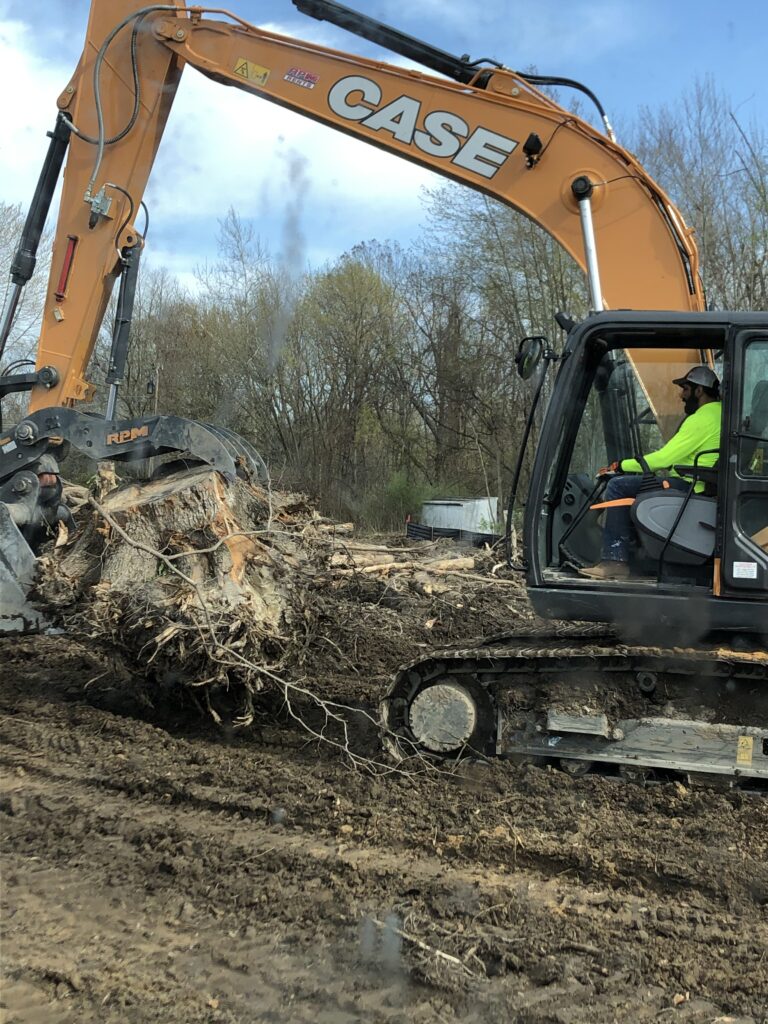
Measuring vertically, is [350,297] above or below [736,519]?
above

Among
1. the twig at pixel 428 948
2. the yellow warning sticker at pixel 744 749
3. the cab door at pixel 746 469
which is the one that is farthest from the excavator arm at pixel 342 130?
the twig at pixel 428 948

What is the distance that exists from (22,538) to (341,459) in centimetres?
1661

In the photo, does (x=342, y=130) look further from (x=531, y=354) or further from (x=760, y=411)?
(x=760, y=411)

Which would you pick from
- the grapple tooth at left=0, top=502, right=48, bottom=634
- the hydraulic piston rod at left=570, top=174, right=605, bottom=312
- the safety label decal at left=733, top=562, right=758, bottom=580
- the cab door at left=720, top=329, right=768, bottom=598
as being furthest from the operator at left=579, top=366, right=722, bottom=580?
the grapple tooth at left=0, top=502, right=48, bottom=634

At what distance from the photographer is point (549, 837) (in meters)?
3.75

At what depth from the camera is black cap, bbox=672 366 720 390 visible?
4.17 metres

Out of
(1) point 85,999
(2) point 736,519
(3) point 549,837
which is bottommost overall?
(1) point 85,999

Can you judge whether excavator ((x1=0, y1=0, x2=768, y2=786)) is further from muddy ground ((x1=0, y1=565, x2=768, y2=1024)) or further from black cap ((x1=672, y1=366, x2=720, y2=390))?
muddy ground ((x1=0, y1=565, x2=768, y2=1024))

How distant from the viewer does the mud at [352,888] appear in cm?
265

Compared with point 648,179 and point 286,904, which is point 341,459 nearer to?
point 648,179

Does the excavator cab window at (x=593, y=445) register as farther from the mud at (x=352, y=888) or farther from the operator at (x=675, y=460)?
the mud at (x=352, y=888)

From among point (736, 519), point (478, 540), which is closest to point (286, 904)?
point (736, 519)

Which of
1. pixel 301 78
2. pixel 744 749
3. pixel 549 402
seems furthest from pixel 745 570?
pixel 301 78

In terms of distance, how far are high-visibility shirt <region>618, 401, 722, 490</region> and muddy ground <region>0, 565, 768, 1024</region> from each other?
1.56 metres
